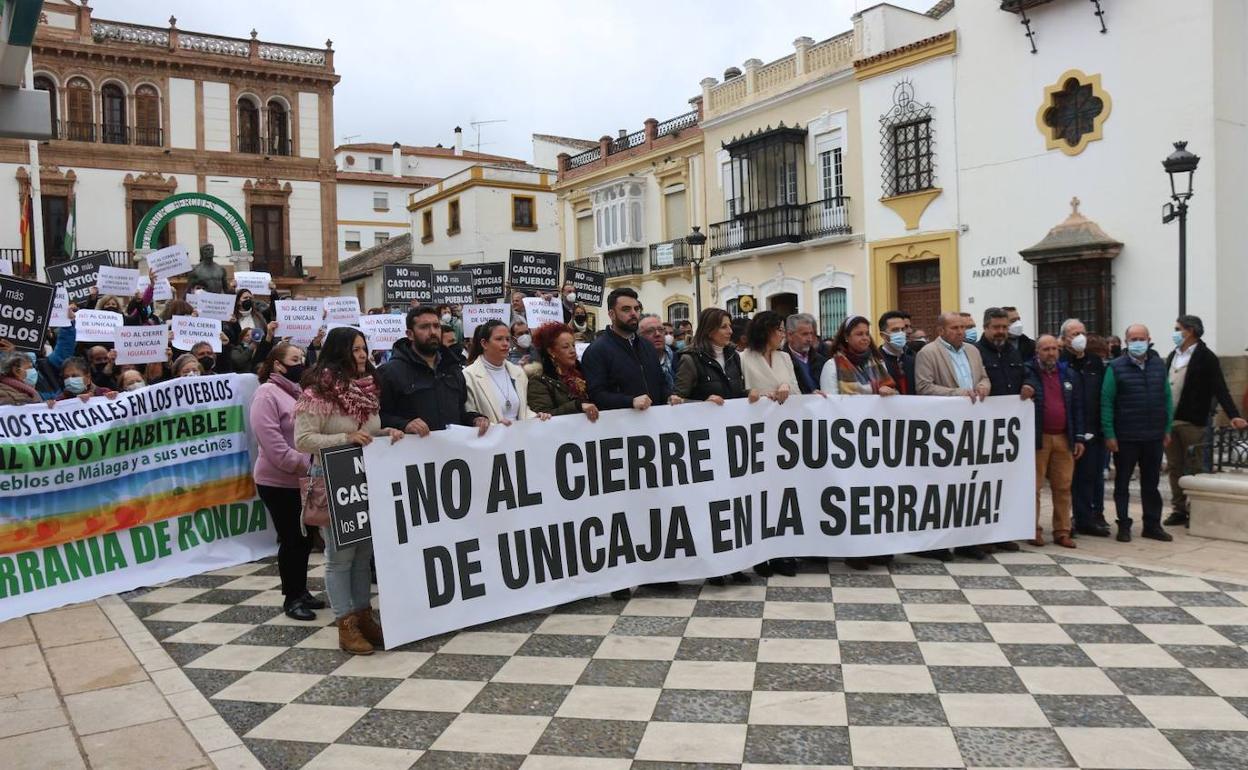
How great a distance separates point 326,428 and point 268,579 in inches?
85.5

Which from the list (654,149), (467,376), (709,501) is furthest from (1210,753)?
(654,149)

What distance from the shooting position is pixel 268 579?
21.6 ft

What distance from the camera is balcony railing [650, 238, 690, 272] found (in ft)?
90.5

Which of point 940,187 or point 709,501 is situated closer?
point 709,501

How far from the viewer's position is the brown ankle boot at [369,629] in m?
4.99

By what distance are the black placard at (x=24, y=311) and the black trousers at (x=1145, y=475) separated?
26.4 feet

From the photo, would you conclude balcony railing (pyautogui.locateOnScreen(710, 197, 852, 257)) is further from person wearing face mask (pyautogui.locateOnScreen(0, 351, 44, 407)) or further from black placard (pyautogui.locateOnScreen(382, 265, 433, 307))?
person wearing face mask (pyautogui.locateOnScreen(0, 351, 44, 407))

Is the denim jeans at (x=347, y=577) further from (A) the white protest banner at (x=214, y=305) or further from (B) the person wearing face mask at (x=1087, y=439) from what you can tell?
(B) the person wearing face mask at (x=1087, y=439)

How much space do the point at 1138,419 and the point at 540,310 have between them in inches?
235

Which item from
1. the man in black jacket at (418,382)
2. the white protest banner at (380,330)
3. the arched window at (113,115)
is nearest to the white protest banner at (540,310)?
the white protest banner at (380,330)

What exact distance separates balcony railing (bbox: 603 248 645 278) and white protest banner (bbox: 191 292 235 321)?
20.4 metres

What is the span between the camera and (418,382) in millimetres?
5293

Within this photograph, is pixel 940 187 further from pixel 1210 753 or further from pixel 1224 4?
pixel 1210 753

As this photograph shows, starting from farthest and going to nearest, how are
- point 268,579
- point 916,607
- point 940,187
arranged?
point 940,187 → point 268,579 → point 916,607
